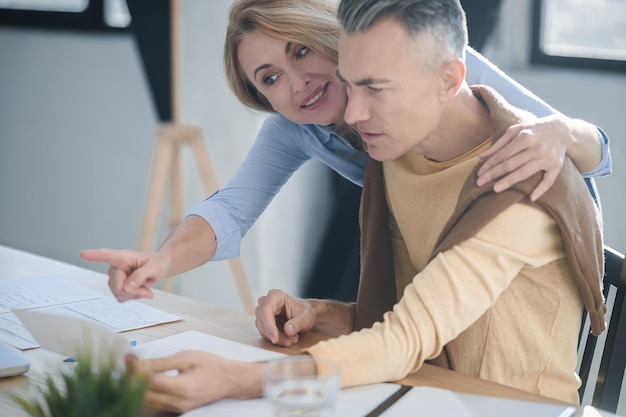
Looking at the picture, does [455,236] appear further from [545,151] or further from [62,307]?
[62,307]

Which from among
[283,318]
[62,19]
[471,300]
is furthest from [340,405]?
[62,19]

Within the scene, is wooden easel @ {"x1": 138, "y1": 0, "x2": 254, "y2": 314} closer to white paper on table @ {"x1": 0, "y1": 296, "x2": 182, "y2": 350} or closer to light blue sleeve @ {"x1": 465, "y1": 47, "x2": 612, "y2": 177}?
white paper on table @ {"x1": 0, "y1": 296, "x2": 182, "y2": 350}

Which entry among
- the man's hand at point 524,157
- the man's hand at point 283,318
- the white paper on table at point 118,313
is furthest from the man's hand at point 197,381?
the man's hand at point 524,157

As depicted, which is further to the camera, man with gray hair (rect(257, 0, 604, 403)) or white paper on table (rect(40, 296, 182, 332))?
white paper on table (rect(40, 296, 182, 332))

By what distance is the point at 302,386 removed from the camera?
103cm

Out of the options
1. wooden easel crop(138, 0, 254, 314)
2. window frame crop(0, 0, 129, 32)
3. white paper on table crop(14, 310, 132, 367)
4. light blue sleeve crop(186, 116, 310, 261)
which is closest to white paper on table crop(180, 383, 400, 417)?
white paper on table crop(14, 310, 132, 367)

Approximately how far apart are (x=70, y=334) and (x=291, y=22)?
30.9 inches

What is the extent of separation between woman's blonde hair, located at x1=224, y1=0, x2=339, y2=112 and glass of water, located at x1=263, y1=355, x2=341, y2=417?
0.76 meters

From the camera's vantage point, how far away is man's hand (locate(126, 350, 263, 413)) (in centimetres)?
110


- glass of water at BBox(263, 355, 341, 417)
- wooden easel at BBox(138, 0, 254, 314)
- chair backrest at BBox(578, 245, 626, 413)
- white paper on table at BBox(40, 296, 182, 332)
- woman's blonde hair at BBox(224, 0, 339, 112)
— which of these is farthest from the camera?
wooden easel at BBox(138, 0, 254, 314)

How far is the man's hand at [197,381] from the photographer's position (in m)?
1.10

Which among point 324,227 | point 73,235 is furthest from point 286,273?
point 73,235

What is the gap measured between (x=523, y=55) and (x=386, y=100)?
1.69 metres

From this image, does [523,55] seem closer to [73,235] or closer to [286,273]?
[286,273]
